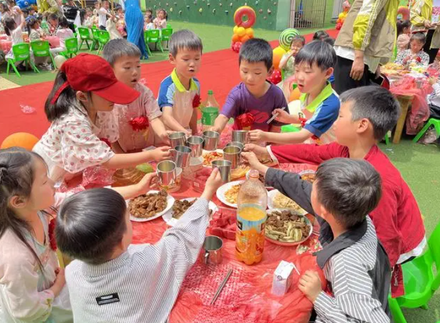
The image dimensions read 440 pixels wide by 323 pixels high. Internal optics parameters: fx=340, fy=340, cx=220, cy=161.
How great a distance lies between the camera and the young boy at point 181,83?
10.7ft

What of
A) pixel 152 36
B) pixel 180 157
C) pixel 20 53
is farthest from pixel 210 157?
pixel 152 36

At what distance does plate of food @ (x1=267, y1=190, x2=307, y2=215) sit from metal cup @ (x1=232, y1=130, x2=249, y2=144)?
0.63 m

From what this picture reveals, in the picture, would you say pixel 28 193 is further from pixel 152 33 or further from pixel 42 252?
pixel 152 33

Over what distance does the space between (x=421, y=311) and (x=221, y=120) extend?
232 centimetres

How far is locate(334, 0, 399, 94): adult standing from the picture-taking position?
394 centimetres

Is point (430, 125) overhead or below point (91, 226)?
below

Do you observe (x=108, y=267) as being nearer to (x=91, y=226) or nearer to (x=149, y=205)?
(x=91, y=226)

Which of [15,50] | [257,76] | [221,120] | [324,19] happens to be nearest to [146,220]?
[221,120]

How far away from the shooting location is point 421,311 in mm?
2707

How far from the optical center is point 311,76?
10.1 feet

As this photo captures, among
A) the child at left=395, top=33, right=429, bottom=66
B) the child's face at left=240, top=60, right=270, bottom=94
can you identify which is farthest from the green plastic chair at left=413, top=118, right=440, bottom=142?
the child's face at left=240, top=60, right=270, bottom=94

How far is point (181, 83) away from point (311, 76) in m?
1.29

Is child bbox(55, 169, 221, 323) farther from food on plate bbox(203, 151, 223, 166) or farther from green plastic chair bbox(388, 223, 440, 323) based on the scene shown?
green plastic chair bbox(388, 223, 440, 323)

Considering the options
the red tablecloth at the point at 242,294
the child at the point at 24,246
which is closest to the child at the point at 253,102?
the red tablecloth at the point at 242,294
